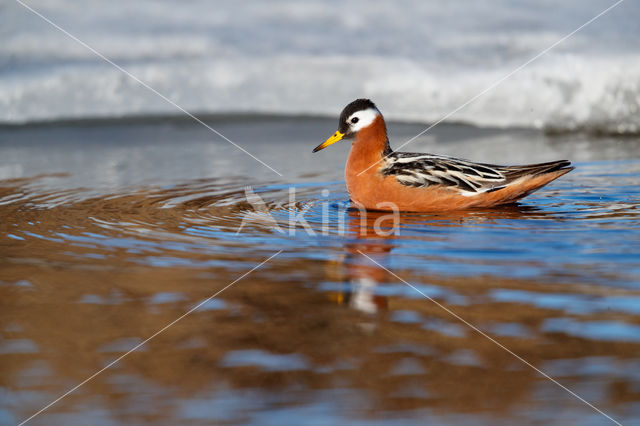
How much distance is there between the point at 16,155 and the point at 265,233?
4519 millimetres

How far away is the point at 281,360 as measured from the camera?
289 centimetres

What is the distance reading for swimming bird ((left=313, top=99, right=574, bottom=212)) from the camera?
20.0 feet

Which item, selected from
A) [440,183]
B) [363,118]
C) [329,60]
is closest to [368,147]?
[363,118]

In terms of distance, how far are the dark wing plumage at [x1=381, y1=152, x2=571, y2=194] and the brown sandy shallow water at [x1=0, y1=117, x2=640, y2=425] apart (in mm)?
289

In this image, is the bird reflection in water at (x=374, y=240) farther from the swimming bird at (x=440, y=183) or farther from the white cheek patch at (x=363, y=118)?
the white cheek patch at (x=363, y=118)

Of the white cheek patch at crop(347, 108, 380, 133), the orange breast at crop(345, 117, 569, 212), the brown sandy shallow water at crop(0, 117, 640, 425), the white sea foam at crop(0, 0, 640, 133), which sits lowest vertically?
the brown sandy shallow water at crop(0, 117, 640, 425)

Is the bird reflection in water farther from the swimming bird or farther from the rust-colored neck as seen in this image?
the rust-colored neck

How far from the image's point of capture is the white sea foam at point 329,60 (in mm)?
9727

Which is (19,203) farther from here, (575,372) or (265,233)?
(575,372)

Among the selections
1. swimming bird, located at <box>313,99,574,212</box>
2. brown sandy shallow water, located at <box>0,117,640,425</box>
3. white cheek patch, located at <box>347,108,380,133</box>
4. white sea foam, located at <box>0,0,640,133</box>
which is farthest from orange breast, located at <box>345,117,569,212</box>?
white sea foam, located at <box>0,0,640,133</box>

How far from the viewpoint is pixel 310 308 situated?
3.49m

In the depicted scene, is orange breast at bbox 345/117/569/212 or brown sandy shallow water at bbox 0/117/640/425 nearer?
brown sandy shallow water at bbox 0/117/640/425

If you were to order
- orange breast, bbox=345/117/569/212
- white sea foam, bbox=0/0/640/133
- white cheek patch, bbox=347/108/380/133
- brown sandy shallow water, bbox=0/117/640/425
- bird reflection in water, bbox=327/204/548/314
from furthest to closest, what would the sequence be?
white sea foam, bbox=0/0/640/133 < white cheek patch, bbox=347/108/380/133 < orange breast, bbox=345/117/569/212 < bird reflection in water, bbox=327/204/548/314 < brown sandy shallow water, bbox=0/117/640/425

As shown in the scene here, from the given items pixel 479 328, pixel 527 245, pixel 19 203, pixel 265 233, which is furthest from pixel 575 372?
pixel 19 203
